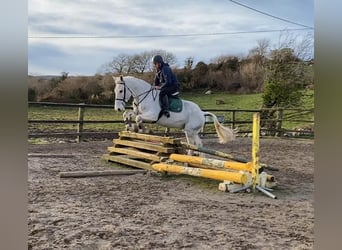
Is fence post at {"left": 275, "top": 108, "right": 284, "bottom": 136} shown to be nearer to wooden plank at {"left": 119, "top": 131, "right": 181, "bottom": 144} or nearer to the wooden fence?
the wooden fence

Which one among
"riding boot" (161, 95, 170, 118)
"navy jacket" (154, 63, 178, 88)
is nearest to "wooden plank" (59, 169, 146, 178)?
"riding boot" (161, 95, 170, 118)

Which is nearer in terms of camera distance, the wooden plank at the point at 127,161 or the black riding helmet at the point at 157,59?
the black riding helmet at the point at 157,59

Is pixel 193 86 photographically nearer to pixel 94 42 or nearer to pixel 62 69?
pixel 94 42

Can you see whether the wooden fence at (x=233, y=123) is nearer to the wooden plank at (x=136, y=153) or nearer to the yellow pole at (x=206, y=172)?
the wooden plank at (x=136, y=153)

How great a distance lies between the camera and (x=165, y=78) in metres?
2.20

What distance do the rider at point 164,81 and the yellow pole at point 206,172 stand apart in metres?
0.45

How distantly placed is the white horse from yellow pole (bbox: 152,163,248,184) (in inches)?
16.5

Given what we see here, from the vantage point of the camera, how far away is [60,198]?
1.75 metres

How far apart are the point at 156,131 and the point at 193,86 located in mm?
1183

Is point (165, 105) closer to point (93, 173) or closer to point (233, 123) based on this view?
point (233, 123)

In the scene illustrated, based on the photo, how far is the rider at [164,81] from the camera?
1965 mm

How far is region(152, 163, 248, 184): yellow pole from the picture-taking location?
6.41 ft

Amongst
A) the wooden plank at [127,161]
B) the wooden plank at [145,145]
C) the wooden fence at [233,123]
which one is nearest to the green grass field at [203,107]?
the wooden fence at [233,123]
